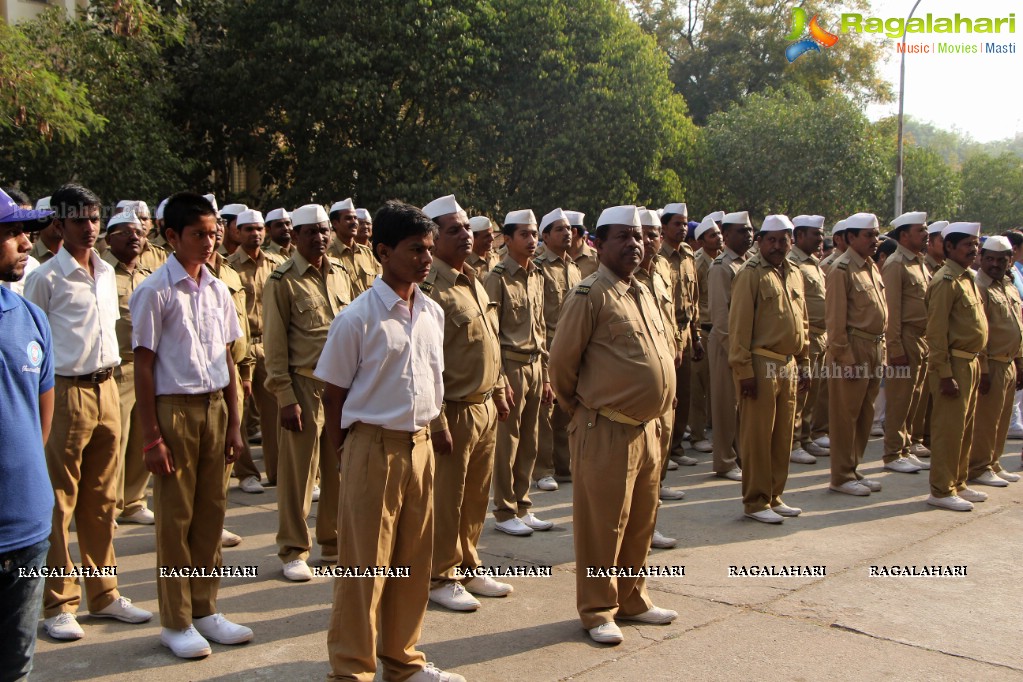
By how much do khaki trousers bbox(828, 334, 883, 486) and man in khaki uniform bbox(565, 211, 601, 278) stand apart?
2458mm

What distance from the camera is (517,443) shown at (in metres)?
6.96

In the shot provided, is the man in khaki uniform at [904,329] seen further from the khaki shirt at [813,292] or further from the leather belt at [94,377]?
the leather belt at [94,377]

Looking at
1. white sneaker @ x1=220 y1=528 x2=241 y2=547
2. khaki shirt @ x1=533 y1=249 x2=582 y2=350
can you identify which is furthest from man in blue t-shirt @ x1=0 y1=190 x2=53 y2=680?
khaki shirt @ x1=533 y1=249 x2=582 y2=350

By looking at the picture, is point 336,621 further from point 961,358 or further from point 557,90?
point 557,90

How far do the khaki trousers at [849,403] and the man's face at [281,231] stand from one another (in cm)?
548

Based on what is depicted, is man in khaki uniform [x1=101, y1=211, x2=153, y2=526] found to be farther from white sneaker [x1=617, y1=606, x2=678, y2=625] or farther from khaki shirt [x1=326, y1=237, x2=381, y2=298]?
white sneaker [x1=617, y1=606, x2=678, y2=625]

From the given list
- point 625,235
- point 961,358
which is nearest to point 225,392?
point 625,235

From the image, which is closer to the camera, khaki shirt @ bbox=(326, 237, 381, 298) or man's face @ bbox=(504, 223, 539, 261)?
man's face @ bbox=(504, 223, 539, 261)

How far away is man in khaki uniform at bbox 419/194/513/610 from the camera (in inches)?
220

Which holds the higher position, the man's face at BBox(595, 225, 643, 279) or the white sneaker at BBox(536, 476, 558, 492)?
the man's face at BBox(595, 225, 643, 279)

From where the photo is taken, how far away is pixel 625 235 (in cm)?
522

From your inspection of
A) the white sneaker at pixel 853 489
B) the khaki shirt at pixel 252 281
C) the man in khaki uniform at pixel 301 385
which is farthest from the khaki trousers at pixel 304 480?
the white sneaker at pixel 853 489

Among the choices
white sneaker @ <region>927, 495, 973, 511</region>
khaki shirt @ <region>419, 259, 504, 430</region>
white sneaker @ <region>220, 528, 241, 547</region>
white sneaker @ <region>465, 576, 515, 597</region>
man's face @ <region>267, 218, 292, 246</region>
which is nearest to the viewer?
khaki shirt @ <region>419, 259, 504, 430</region>

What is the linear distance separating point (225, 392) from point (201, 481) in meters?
0.47
